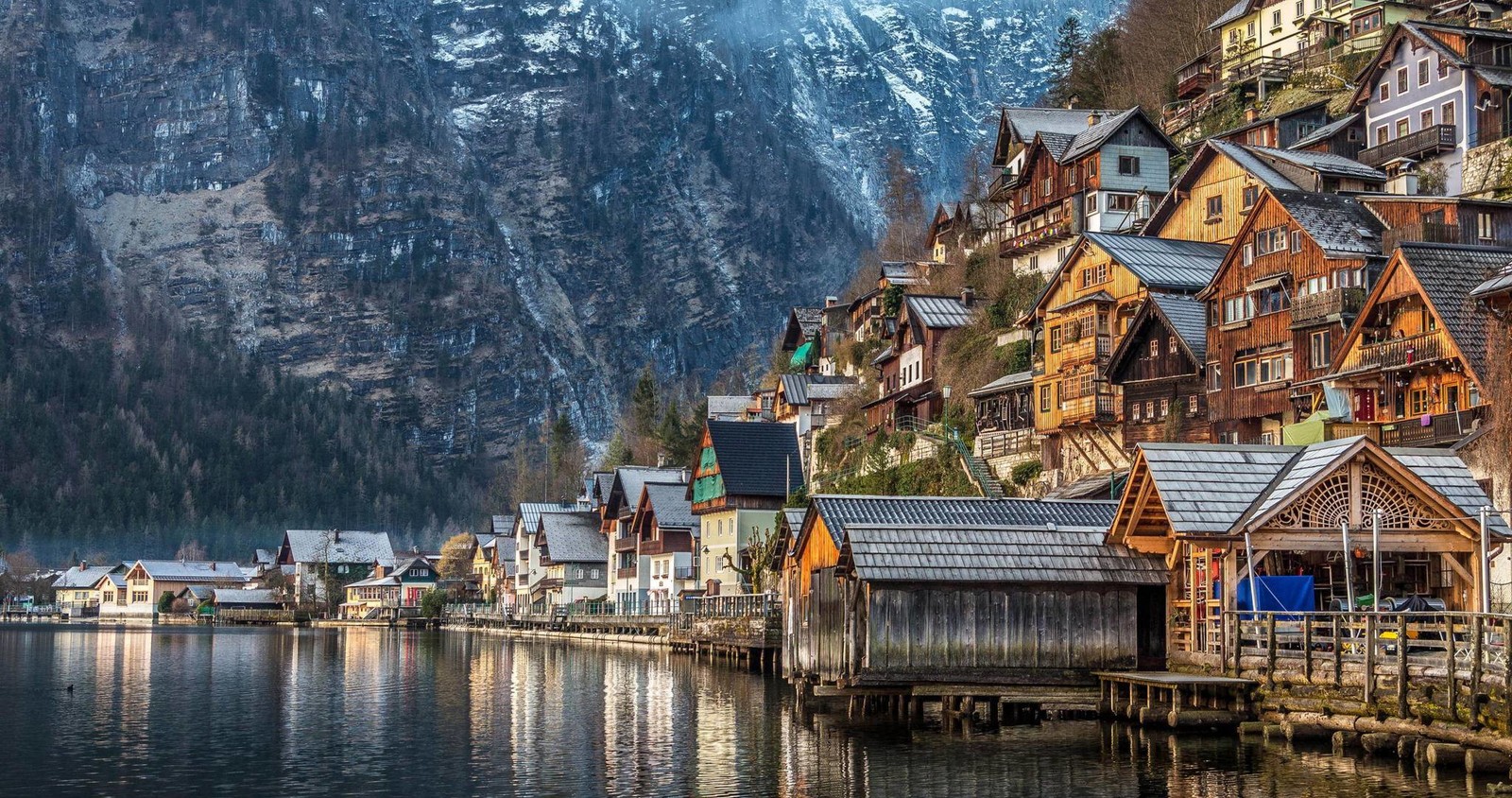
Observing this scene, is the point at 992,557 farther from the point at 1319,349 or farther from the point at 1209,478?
the point at 1319,349

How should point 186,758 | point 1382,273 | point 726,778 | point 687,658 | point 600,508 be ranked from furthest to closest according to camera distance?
point 600,508 → point 687,658 → point 1382,273 → point 186,758 → point 726,778

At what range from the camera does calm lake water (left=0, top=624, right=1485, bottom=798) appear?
35.9 m

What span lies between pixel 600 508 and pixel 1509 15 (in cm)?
8346

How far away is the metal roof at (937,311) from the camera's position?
3762 inches

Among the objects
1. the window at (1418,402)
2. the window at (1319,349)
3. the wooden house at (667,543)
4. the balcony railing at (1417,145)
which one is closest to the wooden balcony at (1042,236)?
the balcony railing at (1417,145)

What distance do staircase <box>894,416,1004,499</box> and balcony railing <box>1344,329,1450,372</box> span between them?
66.4ft

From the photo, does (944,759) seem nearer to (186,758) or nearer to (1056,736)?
(1056,736)

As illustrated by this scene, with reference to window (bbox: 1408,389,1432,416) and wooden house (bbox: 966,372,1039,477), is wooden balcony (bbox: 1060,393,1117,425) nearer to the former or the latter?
wooden house (bbox: 966,372,1039,477)

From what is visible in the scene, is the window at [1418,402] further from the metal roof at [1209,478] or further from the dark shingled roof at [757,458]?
the dark shingled roof at [757,458]

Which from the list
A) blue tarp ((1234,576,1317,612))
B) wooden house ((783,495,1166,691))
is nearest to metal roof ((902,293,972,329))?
wooden house ((783,495,1166,691))

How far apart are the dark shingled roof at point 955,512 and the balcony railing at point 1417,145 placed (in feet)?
118

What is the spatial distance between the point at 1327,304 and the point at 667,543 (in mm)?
62741

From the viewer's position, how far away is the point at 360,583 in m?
200

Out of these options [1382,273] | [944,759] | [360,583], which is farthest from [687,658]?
[360,583]
